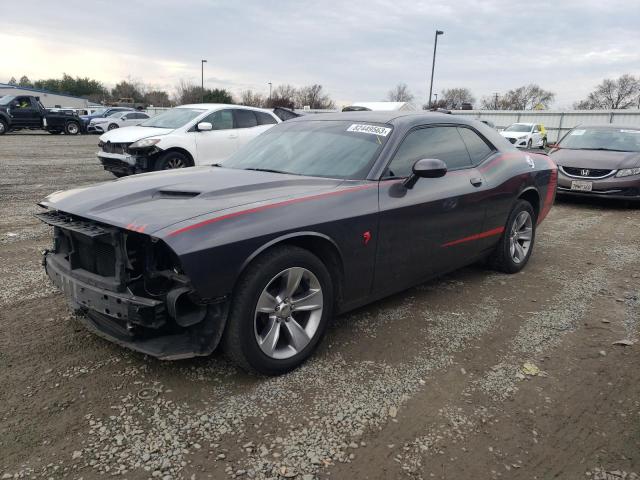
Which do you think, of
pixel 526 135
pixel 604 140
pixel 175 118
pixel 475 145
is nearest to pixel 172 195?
pixel 475 145

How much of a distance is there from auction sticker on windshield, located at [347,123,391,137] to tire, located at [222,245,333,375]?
1.24m

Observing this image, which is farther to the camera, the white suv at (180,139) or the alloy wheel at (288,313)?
the white suv at (180,139)

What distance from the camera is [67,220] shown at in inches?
118

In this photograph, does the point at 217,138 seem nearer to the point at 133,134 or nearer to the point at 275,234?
the point at 133,134

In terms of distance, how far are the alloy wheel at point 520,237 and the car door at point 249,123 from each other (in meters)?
6.34

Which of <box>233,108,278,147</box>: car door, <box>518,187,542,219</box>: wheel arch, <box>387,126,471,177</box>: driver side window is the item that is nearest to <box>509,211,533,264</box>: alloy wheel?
<box>518,187,542,219</box>: wheel arch

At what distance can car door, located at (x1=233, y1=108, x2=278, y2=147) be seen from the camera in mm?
10102

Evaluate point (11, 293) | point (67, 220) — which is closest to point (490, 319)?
point (67, 220)

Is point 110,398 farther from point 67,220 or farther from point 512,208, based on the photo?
point 512,208

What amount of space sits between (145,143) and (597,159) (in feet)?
26.9

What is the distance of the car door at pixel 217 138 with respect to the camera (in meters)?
9.44

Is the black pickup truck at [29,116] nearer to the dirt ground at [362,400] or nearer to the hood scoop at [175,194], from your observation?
the dirt ground at [362,400]

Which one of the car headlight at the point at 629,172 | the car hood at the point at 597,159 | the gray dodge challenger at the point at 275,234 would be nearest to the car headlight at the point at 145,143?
the gray dodge challenger at the point at 275,234

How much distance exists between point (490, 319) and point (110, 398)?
110 inches
